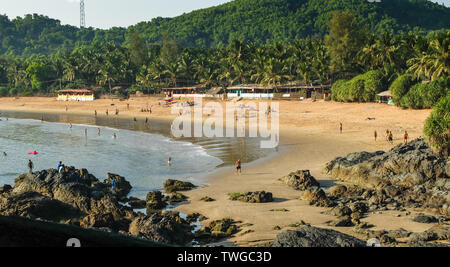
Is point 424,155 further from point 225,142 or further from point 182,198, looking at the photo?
point 225,142

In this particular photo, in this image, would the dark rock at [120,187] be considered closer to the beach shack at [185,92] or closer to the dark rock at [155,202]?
the dark rock at [155,202]

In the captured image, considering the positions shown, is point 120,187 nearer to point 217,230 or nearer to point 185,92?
point 217,230

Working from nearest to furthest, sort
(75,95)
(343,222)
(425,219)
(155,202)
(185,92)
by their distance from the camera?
(343,222) < (425,219) < (155,202) < (185,92) < (75,95)

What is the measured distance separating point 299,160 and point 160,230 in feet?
59.4

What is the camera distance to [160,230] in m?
15.4

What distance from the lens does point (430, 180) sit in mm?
21500

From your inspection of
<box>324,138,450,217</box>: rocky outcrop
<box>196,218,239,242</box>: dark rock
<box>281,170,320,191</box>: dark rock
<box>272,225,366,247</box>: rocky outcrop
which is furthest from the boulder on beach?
<box>324,138,450,217</box>: rocky outcrop

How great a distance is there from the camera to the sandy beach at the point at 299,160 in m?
17.0

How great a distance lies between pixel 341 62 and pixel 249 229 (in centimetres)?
5795

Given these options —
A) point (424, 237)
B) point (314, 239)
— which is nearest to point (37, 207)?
point (314, 239)

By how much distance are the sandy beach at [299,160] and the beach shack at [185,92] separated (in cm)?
607

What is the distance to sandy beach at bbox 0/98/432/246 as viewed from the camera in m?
17.0

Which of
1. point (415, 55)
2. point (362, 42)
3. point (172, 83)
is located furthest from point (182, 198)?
point (172, 83)

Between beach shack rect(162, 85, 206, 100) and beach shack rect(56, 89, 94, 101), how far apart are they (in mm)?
17500
